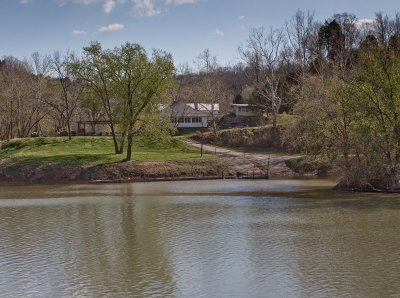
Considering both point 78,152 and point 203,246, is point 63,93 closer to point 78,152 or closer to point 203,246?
point 78,152

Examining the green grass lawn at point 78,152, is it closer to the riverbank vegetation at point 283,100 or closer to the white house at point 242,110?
the riverbank vegetation at point 283,100

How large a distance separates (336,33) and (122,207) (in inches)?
2761

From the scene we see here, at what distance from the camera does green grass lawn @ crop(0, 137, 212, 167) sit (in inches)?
2429

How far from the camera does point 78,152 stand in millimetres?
68188

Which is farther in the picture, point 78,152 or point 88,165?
point 78,152

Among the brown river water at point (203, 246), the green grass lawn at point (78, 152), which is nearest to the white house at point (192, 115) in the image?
the green grass lawn at point (78, 152)

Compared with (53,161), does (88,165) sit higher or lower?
lower

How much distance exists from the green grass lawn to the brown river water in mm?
19081

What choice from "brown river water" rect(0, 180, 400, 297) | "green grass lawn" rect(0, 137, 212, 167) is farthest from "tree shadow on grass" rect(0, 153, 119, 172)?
"brown river water" rect(0, 180, 400, 297)

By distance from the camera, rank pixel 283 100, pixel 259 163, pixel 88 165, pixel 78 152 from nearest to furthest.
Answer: pixel 88 165, pixel 259 163, pixel 78 152, pixel 283 100

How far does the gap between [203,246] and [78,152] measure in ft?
152

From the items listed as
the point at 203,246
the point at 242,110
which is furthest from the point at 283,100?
the point at 203,246

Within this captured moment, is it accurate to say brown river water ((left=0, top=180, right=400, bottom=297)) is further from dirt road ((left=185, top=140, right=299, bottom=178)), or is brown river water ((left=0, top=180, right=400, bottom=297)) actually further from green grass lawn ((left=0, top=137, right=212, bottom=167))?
green grass lawn ((left=0, top=137, right=212, bottom=167))

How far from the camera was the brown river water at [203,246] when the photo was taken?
1859 centimetres
